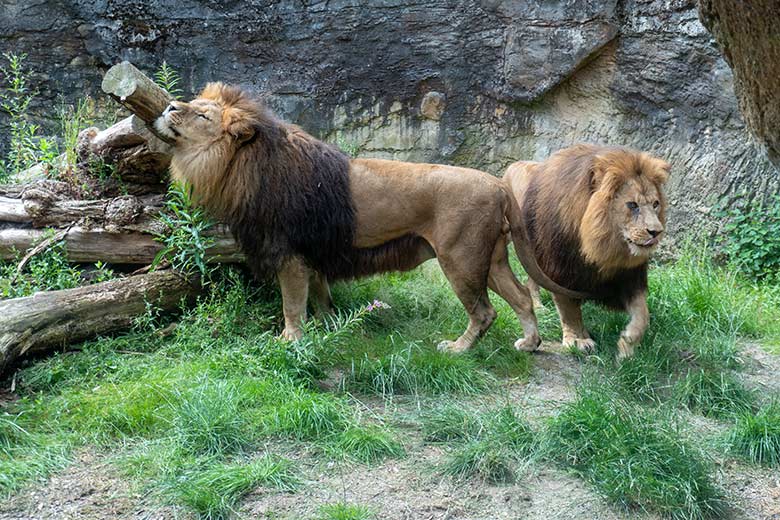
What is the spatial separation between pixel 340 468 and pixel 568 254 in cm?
266

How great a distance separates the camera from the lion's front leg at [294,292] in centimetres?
631

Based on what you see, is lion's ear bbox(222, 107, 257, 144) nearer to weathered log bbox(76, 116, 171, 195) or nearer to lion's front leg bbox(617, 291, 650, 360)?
weathered log bbox(76, 116, 171, 195)

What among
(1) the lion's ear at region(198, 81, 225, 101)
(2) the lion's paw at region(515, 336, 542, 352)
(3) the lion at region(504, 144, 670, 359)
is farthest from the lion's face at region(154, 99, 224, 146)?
(2) the lion's paw at region(515, 336, 542, 352)

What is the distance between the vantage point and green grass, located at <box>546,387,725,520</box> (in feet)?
14.5

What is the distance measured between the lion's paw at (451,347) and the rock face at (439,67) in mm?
3499

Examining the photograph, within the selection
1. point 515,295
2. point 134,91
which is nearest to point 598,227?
point 515,295

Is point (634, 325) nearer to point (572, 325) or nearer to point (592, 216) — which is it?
point (572, 325)

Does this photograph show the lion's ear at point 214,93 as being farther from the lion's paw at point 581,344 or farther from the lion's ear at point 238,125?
the lion's paw at point 581,344

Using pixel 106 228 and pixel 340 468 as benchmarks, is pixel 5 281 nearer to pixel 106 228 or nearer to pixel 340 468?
pixel 106 228

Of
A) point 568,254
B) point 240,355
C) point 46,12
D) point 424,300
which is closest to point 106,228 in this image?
point 240,355

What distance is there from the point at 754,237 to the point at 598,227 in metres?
3.10

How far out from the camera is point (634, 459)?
4605mm

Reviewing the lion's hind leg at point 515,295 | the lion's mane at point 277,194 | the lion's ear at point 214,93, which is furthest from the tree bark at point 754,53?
the lion's ear at point 214,93

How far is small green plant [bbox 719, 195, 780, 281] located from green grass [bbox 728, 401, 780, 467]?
11.9 ft
